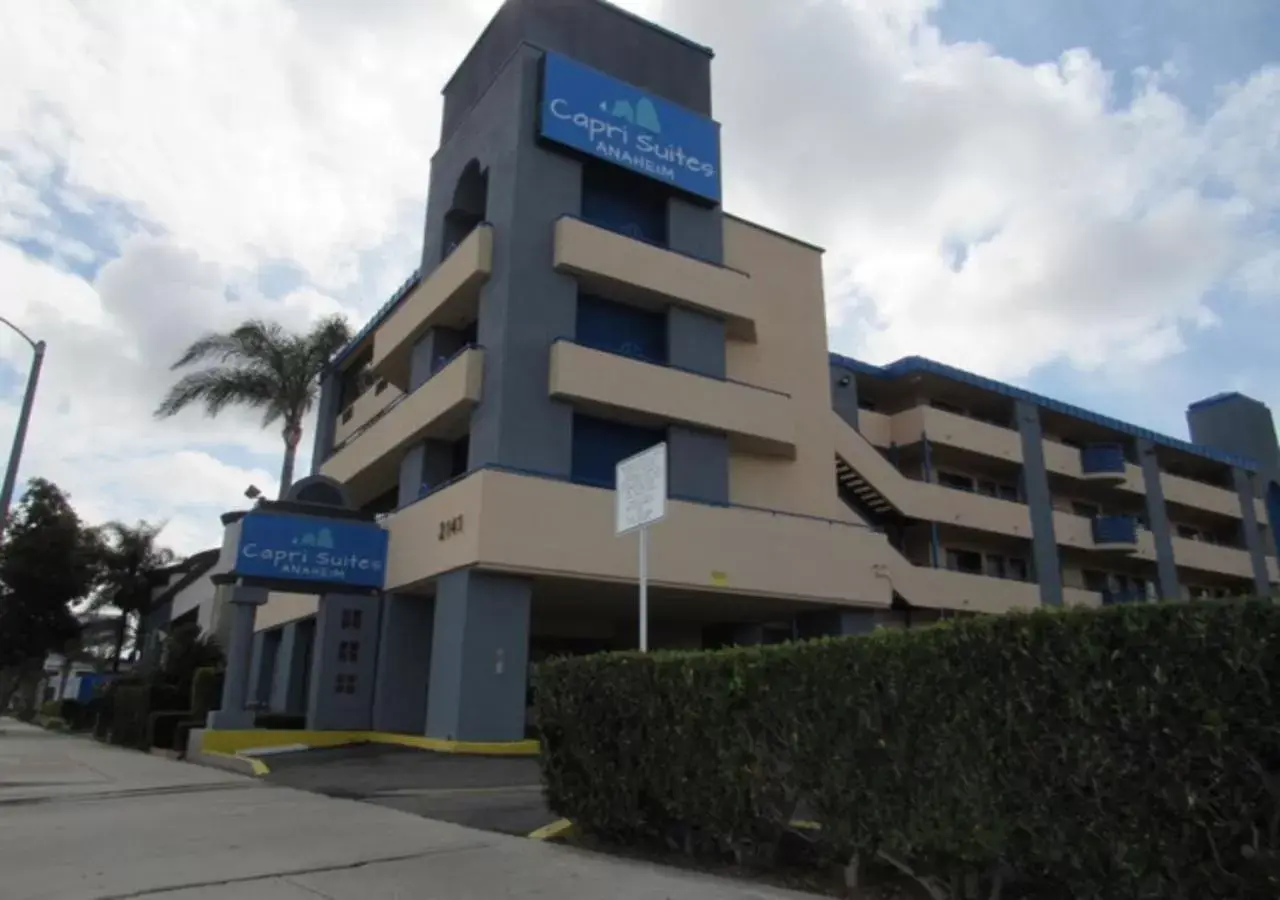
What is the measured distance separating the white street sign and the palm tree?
24011mm

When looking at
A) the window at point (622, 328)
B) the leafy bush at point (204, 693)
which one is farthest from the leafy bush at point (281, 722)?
the window at point (622, 328)

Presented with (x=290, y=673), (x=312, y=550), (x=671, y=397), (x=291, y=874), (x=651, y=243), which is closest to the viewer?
(x=291, y=874)

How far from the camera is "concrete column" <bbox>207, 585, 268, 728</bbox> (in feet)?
65.6

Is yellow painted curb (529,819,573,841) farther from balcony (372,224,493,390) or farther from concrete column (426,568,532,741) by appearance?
balcony (372,224,493,390)

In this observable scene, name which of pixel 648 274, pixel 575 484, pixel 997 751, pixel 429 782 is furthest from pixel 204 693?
pixel 997 751

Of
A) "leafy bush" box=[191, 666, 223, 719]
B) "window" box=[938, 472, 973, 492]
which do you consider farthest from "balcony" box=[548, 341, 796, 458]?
"window" box=[938, 472, 973, 492]

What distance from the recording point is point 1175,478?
41.7 m

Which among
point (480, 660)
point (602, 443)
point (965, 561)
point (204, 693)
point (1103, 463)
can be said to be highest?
point (1103, 463)

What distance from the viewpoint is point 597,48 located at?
1003 inches

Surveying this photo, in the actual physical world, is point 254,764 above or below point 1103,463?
below

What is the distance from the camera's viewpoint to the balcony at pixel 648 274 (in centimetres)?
2272

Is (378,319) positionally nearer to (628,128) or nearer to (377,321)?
(377,321)

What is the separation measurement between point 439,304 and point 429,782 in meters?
13.9

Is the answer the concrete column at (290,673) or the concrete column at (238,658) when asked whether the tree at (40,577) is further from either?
the concrete column at (238,658)
